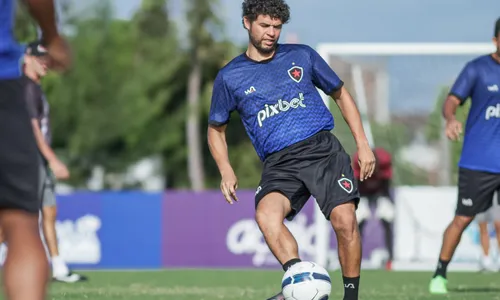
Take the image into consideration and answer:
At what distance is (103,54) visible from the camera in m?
64.8

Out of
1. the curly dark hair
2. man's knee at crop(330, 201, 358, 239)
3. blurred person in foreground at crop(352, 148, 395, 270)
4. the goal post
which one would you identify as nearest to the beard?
the curly dark hair

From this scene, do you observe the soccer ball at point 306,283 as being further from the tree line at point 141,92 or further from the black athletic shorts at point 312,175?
the tree line at point 141,92

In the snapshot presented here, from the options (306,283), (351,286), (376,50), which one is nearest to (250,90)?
(351,286)

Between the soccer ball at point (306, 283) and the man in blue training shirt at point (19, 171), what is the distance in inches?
102

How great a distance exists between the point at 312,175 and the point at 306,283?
1.04 meters

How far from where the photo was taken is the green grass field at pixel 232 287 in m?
10.1

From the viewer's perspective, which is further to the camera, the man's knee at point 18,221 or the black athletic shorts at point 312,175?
the black athletic shorts at point 312,175

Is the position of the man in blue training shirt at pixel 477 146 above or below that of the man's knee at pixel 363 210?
above

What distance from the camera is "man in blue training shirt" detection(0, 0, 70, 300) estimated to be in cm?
449

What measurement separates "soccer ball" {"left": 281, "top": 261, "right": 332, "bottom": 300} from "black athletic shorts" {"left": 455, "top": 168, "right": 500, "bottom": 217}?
12.7ft

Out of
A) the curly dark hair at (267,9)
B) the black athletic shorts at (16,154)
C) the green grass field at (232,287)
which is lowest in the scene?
the green grass field at (232,287)

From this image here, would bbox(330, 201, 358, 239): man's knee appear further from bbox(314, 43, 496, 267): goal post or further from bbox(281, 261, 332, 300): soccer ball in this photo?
bbox(314, 43, 496, 267): goal post

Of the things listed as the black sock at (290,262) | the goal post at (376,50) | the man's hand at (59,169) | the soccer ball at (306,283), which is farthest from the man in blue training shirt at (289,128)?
the goal post at (376,50)

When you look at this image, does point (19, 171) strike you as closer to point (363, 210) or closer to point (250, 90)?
point (250, 90)
